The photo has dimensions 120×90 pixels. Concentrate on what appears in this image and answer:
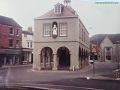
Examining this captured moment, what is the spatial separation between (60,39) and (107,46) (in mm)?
855

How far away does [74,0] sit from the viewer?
18.8 feet

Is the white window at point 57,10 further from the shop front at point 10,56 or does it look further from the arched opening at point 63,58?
the shop front at point 10,56

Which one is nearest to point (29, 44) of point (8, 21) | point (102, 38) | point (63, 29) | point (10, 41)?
point (10, 41)

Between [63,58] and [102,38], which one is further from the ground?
[102,38]

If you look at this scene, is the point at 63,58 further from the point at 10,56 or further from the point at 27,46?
the point at 10,56

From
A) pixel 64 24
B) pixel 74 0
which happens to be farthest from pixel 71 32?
pixel 74 0

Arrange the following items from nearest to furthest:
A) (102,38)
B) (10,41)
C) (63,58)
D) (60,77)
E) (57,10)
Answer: (57,10) → (102,38) → (60,77) → (10,41) → (63,58)

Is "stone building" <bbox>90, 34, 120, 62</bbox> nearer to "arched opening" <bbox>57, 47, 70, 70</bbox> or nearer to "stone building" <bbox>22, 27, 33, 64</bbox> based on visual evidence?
"arched opening" <bbox>57, 47, 70, 70</bbox>

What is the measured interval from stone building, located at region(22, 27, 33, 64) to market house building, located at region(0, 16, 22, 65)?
Result: 76 millimetres

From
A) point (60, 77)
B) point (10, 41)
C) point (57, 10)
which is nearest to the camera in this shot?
point (57, 10)

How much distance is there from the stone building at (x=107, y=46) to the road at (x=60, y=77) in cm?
11

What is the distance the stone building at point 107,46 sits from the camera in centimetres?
579

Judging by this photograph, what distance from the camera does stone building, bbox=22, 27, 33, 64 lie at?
236 inches

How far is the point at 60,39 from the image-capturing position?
6160mm
